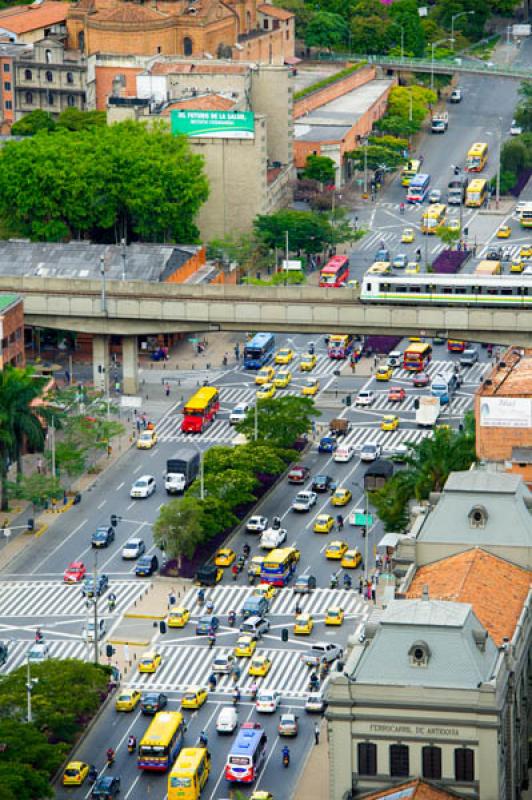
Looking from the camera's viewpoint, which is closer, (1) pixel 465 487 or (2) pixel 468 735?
(2) pixel 468 735

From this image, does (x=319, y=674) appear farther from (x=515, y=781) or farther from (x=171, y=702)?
(x=515, y=781)

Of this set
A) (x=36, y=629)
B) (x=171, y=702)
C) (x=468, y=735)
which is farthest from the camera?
(x=36, y=629)

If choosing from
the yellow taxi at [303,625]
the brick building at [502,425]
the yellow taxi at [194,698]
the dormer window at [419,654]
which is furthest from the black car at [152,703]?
the brick building at [502,425]

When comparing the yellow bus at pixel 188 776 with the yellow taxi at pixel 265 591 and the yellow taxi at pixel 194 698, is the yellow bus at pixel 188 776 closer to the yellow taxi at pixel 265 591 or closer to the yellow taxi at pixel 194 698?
the yellow taxi at pixel 194 698

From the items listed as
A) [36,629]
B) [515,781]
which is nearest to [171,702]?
[36,629]

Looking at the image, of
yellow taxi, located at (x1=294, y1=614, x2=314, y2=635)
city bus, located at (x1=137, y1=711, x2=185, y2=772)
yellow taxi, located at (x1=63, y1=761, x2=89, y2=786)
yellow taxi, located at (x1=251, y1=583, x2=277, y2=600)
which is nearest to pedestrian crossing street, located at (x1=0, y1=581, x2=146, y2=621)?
yellow taxi, located at (x1=251, y1=583, x2=277, y2=600)

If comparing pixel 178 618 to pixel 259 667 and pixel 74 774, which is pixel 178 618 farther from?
pixel 74 774

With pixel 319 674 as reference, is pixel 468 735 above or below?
above

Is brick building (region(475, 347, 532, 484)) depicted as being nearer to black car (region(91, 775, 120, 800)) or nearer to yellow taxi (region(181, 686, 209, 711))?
yellow taxi (region(181, 686, 209, 711))
